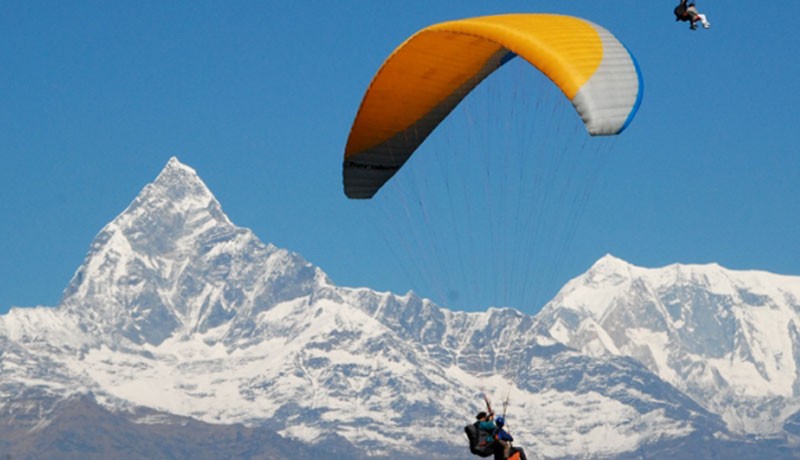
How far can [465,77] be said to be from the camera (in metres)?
48.2

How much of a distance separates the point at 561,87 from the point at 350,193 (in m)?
12.8

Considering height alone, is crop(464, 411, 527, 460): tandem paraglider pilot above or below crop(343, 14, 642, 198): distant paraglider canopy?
below

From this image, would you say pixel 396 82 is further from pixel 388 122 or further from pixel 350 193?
pixel 350 193

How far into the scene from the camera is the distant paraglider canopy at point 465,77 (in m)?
39.5

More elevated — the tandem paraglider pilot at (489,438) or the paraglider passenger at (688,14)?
the paraglider passenger at (688,14)

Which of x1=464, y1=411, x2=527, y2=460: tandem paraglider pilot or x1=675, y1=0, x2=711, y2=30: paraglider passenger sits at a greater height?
x1=675, y1=0, x2=711, y2=30: paraglider passenger

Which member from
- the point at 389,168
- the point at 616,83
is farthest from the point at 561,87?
the point at 389,168

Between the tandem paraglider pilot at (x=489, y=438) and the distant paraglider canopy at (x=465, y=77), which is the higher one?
the distant paraglider canopy at (x=465, y=77)

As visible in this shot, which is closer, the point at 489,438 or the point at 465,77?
the point at 489,438

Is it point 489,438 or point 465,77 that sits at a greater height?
point 465,77

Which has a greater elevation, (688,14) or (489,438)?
(688,14)

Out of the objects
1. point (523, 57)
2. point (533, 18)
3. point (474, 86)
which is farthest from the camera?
point (474, 86)

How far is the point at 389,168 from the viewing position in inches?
2002

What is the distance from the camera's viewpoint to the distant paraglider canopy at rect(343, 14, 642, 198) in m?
39.5
